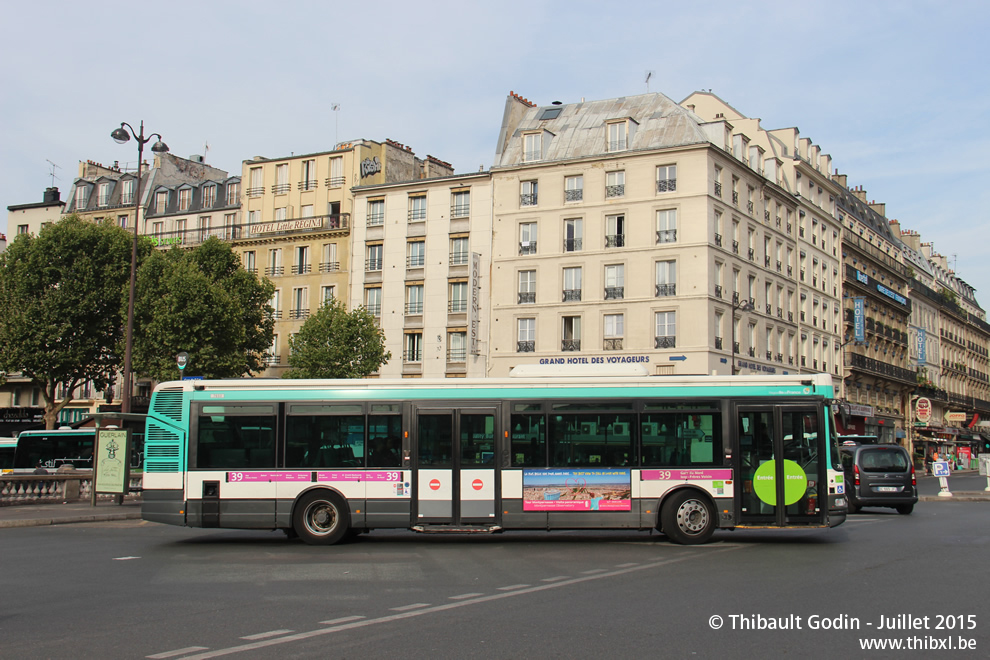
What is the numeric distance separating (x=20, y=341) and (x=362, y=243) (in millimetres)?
17733

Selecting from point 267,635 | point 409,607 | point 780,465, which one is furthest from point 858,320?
point 267,635

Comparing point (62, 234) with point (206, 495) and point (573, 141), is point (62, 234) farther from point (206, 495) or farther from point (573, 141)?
point (206, 495)

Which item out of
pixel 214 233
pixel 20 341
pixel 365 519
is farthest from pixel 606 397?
pixel 214 233

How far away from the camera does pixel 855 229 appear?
230 ft

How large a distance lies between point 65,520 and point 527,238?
107 feet

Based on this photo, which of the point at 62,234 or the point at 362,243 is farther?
the point at 362,243

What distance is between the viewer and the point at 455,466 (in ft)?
49.9

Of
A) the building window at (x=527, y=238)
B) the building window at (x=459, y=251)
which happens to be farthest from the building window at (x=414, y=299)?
the building window at (x=527, y=238)

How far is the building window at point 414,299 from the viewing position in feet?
168

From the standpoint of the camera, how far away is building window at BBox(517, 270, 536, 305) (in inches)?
1930

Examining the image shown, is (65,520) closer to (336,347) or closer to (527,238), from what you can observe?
(336,347)

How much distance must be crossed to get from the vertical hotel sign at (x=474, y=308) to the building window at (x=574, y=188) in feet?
18.0

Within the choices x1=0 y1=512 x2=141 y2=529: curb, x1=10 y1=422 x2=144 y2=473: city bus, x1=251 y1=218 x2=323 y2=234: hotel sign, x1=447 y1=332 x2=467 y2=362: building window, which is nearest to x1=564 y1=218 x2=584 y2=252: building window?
x1=447 y1=332 x2=467 y2=362: building window

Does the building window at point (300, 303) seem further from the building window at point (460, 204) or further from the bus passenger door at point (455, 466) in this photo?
the bus passenger door at point (455, 466)
